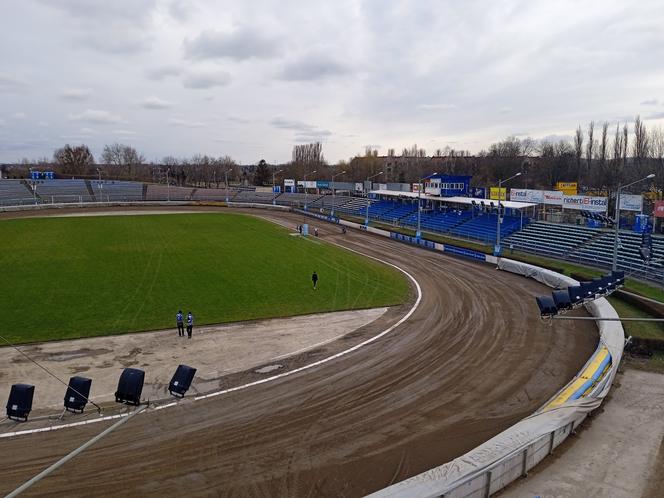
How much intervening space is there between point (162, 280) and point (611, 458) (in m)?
30.1

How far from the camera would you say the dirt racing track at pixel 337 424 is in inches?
505

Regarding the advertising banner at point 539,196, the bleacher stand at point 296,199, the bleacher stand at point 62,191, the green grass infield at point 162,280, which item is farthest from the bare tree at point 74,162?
the advertising banner at point 539,196

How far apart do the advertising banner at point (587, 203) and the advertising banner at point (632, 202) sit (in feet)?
15.9

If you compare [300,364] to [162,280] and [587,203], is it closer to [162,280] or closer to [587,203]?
[162,280]

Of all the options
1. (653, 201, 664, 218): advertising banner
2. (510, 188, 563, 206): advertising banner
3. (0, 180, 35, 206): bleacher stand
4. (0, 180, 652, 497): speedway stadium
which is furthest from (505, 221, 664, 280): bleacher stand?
(0, 180, 35, 206): bleacher stand

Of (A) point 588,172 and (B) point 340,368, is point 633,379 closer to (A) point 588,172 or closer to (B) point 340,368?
(B) point 340,368

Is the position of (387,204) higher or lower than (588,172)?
lower

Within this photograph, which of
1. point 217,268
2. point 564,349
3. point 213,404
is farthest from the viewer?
point 217,268

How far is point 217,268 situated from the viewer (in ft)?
130

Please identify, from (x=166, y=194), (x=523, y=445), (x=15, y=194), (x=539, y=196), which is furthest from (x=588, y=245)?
(x=15, y=194)

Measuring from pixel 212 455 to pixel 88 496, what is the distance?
329cm

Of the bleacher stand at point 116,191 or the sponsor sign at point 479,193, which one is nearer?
the sponsor sign at point 479,193

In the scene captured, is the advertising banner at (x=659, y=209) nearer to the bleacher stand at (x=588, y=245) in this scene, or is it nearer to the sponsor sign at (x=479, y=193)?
the bleacher stand at (x=588, y=245)

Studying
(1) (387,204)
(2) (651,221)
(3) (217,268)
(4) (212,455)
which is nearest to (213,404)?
(4) (212,455)
